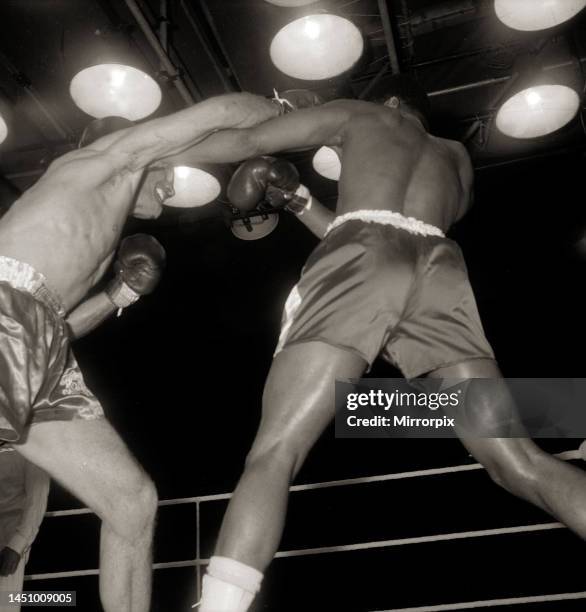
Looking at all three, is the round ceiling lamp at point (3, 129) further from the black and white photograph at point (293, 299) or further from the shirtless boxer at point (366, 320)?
the shirtless boxer at point (366, 320)

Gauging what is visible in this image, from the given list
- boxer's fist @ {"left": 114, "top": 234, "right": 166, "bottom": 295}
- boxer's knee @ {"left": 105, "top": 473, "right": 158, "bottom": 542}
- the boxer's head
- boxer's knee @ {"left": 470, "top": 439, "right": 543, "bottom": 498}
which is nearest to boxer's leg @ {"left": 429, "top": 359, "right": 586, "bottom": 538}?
boxer's knee @ {"left": 470, "top": 439, "right": 543, "bottom": 498}

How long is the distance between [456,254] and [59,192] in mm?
1045

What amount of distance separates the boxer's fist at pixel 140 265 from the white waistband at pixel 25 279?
2.52 ft

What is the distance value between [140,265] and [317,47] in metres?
1.55

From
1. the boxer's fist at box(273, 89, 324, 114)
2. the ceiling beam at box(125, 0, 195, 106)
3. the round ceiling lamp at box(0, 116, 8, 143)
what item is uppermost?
the ceiling beam at box(125, 0, 195, 106)

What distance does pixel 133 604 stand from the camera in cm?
124

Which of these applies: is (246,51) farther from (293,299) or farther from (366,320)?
(366,320)

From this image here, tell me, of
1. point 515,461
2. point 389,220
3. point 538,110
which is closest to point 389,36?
point 538,110

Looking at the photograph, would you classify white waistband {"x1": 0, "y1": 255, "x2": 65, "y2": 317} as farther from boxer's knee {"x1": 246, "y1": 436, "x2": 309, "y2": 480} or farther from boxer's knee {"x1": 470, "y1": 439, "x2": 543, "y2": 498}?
boxer's knee {"x1": 470, "y1": 439, "x2": 543, "y2": 498}

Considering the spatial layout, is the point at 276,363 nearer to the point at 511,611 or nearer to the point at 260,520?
the point at 260,520

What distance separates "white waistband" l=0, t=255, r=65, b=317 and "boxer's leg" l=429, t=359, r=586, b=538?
968 millimetres

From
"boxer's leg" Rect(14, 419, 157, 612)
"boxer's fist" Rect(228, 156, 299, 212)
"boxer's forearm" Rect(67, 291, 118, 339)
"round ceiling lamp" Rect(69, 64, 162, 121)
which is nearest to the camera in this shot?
"boxer's leg" Rect(14, 419, 157, 612)

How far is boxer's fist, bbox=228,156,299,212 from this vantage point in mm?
1595

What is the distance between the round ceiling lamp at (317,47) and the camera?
2582 mm
